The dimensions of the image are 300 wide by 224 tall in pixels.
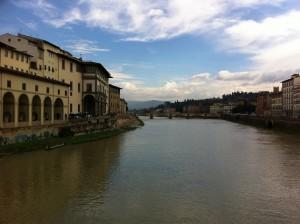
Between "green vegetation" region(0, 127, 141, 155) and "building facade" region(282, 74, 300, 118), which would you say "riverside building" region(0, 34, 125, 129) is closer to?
"green vegetation" region(0, 127, 141, 155)

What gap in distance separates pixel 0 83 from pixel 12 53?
9.95m

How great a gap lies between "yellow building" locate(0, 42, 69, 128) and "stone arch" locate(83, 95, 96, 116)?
1225 centimetres

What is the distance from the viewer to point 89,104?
193 ft

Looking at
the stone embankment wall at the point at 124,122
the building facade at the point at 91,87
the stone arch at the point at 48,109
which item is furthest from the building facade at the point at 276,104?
the stone arch at the point at 48,109

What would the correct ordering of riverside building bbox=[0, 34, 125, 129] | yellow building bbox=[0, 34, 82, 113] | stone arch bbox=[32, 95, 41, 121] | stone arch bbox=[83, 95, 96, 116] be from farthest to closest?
stone arch bbox=[83, 95, 96, 116]
yellow building bbox=[0, 34, 82, 113]
stone arch bbox=[32, 95, 41, 121]
riverside building bbox=[0, 34, 125, 129]

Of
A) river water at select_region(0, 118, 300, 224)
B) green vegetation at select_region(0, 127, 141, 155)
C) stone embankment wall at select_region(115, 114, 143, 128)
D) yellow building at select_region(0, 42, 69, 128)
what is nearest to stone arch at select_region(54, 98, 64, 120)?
yellow building at select_region(0, 42, 69, 128)

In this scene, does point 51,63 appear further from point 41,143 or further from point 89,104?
point 41,143

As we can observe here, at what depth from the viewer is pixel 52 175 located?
21109 millimetres

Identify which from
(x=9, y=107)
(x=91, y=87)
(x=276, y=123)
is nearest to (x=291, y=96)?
(x=276, y=123)

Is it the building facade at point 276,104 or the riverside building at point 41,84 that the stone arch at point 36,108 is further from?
the building facade at point 276,104

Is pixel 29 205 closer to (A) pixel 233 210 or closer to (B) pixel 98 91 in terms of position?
(A) pixel 233 210

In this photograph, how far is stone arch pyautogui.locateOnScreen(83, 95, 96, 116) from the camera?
56.8m

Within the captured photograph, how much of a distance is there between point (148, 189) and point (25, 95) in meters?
20.3

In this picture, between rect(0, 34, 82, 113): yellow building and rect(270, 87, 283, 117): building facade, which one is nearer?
rect(0, 34, 82, 113): yellow building
